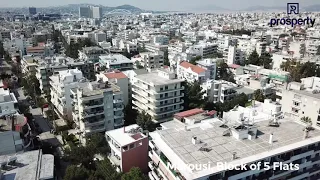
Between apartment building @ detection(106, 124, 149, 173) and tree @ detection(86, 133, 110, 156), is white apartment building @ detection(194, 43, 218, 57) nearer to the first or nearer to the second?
tree @ detection(86, 133, 110, 156)

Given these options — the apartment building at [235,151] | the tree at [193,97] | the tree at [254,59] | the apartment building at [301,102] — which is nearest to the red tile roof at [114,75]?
the tree at [193,97]

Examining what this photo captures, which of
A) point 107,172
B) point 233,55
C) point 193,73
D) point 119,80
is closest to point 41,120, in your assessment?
point 119,80

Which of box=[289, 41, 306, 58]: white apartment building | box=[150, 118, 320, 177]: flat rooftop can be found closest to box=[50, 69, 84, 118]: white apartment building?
box=[150, 118, 320, 177]: flat rooftop

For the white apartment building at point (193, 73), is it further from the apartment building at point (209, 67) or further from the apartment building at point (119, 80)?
the apartment building at point (119, 80)

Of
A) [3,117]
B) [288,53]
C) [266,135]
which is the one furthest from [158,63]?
[266,135]

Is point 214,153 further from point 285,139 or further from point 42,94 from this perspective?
point 42,94
